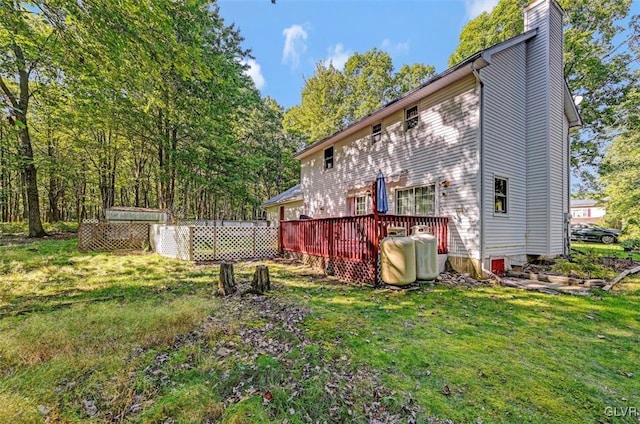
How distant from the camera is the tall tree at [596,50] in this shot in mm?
13836

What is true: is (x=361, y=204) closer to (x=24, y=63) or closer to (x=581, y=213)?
(x=24, y=63)

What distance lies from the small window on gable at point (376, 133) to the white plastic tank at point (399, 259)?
5666mm

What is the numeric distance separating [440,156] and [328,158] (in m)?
6.61

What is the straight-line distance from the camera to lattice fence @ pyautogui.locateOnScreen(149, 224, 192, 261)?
10.3m

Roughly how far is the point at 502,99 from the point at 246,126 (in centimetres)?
2301

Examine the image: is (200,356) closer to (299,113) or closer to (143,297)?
(143,297)

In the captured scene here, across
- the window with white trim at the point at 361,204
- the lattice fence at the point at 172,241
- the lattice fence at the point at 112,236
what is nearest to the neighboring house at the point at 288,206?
the window with white trim at the point at 361,204

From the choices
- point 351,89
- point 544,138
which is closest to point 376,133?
point 544,138

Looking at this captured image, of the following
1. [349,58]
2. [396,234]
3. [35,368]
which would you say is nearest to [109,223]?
[35,368]

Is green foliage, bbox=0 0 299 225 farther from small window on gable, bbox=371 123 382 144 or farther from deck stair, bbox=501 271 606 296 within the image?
deck stair, bbox=501 271 606 296

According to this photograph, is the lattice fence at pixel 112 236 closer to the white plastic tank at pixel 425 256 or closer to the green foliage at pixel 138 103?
the green foliage at pixel 138 103

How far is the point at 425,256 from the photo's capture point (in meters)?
6.81

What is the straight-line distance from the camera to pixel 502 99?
8297mm
